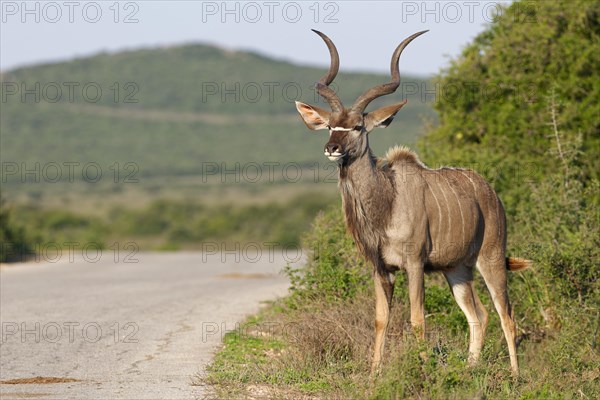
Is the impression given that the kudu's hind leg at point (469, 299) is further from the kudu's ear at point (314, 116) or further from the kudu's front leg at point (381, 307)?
the kudu's ear at point (314, 116)

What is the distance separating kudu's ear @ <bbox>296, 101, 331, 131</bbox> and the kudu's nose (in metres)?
0.51

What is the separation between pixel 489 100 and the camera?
54.5 feet

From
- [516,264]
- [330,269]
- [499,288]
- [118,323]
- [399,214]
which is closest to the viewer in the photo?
[399,214]

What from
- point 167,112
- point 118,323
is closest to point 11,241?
point 118,323

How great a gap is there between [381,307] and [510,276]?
4.10 meters

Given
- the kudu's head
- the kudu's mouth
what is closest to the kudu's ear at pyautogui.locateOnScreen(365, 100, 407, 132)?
the kudu's head

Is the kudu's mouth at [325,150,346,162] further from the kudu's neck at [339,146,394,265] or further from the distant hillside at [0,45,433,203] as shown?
the distant hillside at [0,45,433,203]

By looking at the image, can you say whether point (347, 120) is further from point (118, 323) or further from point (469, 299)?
point (118, 323)

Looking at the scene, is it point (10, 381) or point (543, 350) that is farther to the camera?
point (543, 350)

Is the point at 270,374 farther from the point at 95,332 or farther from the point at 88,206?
the point at 88,206

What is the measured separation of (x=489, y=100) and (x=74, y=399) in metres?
10.1

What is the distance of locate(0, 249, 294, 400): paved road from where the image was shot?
891cm

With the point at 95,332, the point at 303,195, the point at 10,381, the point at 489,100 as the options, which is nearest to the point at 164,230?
the point at 303,195

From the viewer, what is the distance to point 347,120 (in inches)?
345
